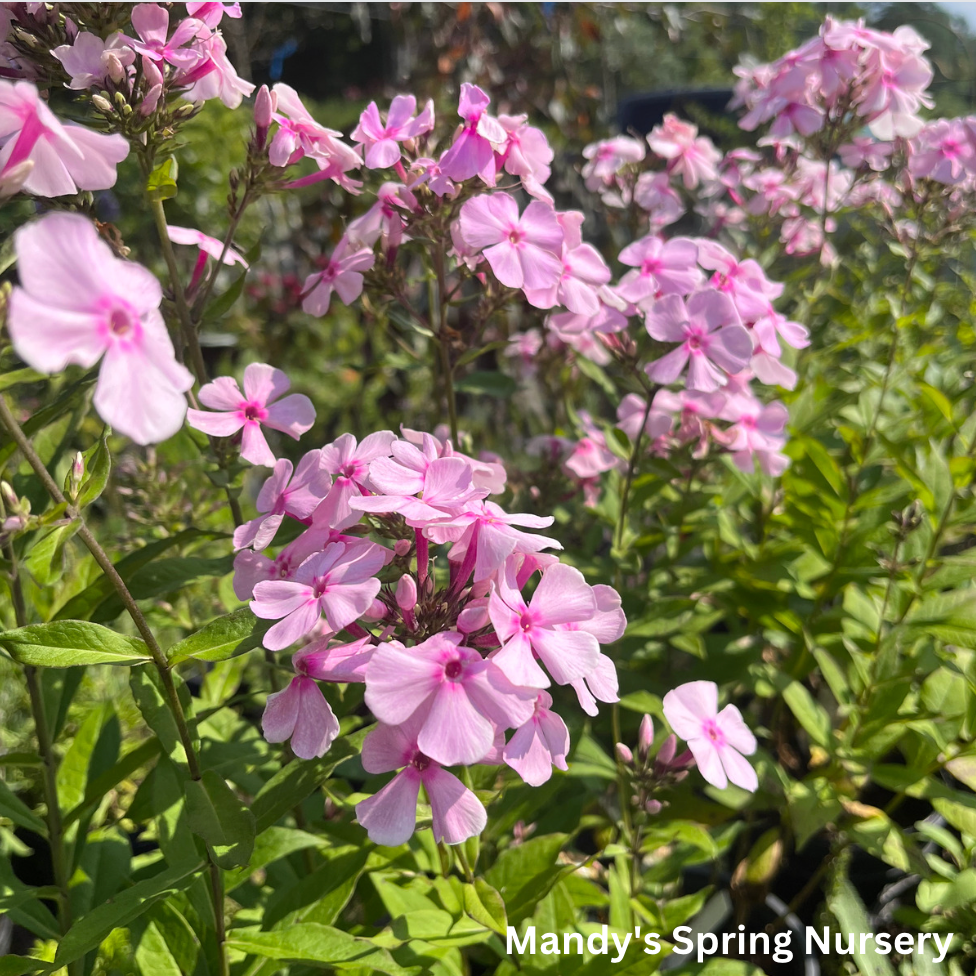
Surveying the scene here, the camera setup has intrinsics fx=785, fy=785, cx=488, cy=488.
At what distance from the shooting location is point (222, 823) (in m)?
0.93

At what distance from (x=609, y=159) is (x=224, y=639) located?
1.77m

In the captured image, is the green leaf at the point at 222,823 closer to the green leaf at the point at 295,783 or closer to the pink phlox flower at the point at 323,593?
the green leaf at the point at 295,783

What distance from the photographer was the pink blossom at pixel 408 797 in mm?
823

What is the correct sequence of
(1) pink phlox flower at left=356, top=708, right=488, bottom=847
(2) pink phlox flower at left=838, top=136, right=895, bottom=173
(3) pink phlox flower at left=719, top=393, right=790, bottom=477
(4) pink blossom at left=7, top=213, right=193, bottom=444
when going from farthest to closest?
1. (2) pink phlox flower at left=838, top=136, right=895, bottom=173
2. (3) pink phlox flower at left=719, top=393, right=790, bottom=477
3. (1) pink phlox flower at left=356, top=708, right=488, bottom=847
4. (4) pink blossom at left=7, top=213, right=193, bottom=444

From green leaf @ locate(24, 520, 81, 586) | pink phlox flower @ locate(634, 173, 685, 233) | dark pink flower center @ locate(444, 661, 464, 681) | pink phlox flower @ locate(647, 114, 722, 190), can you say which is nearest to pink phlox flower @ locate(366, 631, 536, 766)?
dark pink flower center @ locate(444, 661, 464, 681)

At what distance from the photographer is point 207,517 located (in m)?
1.68

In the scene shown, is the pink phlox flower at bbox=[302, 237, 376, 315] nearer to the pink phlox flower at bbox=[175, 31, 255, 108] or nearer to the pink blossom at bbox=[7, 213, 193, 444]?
the pink phlox flower at bbox=[175, 31, 255, 108]

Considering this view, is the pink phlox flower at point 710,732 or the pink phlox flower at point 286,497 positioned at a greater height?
the pink phlox flower at point 286,497

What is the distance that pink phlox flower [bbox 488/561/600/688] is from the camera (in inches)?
31.1

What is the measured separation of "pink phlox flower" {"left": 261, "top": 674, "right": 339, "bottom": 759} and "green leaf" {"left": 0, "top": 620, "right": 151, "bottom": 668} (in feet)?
0.54

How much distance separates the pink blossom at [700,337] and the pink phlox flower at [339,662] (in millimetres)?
713

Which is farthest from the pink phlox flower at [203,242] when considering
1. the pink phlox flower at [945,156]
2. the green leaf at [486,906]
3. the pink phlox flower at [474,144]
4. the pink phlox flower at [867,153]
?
the pink phlox flower at [867,153]

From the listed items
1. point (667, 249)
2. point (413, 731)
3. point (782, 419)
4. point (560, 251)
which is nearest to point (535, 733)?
point (413, 731)

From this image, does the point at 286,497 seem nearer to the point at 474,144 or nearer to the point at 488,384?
the point at 474,144
